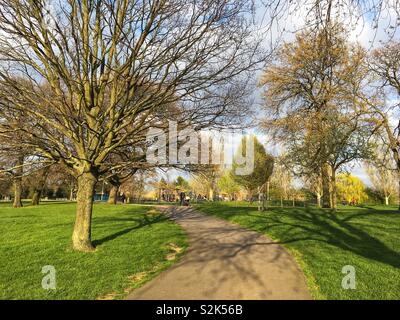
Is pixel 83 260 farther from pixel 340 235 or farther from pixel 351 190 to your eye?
pixel 351 190

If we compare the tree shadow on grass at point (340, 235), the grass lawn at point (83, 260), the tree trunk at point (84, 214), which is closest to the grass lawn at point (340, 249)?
the tree shadow on grass at point (340, 235)

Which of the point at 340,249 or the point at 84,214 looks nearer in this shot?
the point at 84,214

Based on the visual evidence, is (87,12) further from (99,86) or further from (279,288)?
(279,288)

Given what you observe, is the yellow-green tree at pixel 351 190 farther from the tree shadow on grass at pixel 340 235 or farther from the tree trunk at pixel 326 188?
the tree shadow on grass at pixel 340 235

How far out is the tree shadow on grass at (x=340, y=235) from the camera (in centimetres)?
872

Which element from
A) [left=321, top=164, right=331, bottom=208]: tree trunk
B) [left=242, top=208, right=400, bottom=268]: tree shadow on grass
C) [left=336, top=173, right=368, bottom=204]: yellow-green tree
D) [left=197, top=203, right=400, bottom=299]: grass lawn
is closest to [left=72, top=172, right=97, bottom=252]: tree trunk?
Result: [left=197, top=203, right=400, bottom=299]: grass lawn

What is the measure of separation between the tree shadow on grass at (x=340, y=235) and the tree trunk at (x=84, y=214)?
6.26 metres

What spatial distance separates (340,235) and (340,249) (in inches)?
Result: 104

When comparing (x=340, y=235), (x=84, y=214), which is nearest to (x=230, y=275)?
(x=84, y=214)

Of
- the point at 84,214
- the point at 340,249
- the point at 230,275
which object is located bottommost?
the point at 230,275

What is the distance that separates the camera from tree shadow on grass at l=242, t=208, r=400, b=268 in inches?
343

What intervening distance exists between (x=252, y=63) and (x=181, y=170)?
4018mm

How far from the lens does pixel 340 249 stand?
916 cm
